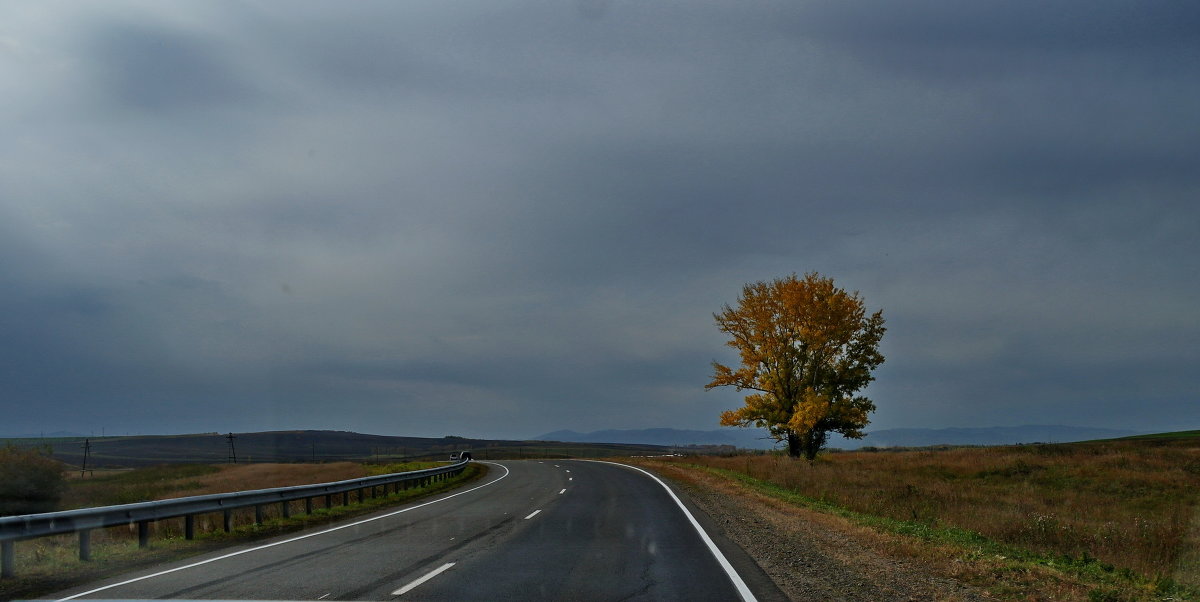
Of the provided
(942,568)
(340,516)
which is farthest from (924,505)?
(340,516)

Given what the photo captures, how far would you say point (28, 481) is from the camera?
3422 cm

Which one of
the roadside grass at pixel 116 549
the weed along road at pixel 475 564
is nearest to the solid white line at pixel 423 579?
the weed along road at pixel 475 564

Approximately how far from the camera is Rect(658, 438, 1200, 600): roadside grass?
11516 millimetres

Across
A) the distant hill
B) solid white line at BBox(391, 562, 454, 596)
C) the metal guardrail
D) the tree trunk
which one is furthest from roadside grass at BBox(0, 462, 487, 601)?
the distant hill

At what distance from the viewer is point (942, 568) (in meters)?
10.3

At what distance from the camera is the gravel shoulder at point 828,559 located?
8859 millimetres

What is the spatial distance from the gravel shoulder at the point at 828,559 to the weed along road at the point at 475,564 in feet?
1.65

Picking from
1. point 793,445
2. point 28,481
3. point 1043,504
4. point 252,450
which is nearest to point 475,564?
point 1043,504

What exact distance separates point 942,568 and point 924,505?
538 inches

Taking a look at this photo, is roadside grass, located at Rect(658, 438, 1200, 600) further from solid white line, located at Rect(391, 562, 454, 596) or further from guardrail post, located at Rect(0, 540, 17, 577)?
guardrail post, located at Rect(0, 540, 17, 577)

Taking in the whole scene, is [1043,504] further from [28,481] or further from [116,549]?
[28,481]

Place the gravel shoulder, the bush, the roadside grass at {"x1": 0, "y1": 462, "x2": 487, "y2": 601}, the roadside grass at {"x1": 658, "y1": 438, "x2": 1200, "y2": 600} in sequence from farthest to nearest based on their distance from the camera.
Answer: the bush, the roadside grass at {"x1": 658, "y1": 438, "x2": 1200, "y2": 600}, the roadside grass at {"x1": 0, "y1": 462, "x2": 487, "y2": 601}, the gravel shoulder

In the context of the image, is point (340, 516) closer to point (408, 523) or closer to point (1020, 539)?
point (408, 523)

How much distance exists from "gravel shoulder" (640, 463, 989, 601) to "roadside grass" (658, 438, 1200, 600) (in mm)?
1026
